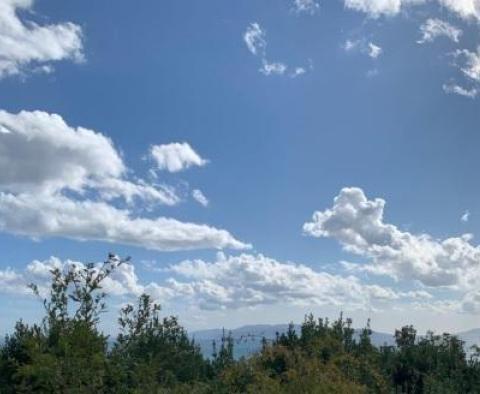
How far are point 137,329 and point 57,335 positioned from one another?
9.18 ft

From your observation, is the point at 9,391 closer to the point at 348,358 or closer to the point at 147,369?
the point at 147,369

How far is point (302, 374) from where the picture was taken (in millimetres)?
13391

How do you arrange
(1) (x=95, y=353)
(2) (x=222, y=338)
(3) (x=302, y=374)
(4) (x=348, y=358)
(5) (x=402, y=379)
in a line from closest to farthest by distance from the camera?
1. (3) (x=302, y=374)
2. (1) (x=95, y=353)
3. (4) (x=348, y=358)
4. (2) (x=222, y=338)
5. (5) (x=402, y=379)

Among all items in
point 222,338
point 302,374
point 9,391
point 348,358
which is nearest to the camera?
point 302,374

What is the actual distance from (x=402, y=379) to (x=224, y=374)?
1387 cm

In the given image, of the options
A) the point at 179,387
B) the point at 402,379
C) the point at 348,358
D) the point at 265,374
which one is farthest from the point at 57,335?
the point at 402,379

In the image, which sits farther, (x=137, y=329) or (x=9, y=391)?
(x=137, y=329)

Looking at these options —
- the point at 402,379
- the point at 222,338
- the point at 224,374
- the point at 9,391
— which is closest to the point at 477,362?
the point at 402,379

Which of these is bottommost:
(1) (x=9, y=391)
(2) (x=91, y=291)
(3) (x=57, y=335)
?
(1) (x=9, y=391)

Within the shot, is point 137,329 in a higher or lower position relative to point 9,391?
higher

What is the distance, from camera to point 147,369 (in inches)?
560

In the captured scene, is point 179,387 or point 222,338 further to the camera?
point 222,338

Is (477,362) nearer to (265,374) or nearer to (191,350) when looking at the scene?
(191,350)

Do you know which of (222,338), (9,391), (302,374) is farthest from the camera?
(222,338)
